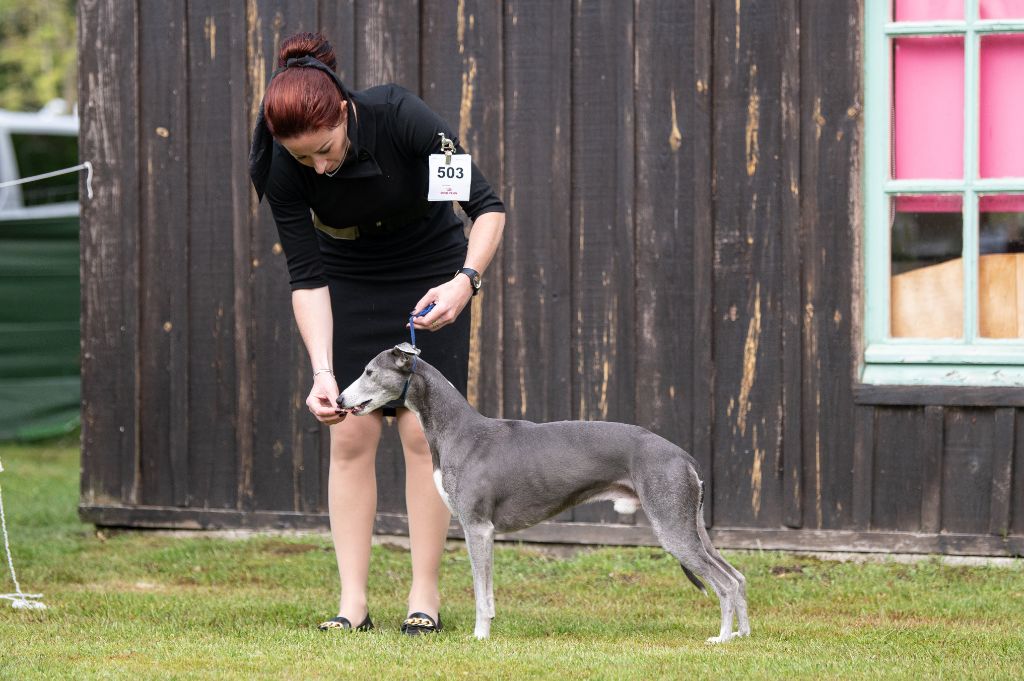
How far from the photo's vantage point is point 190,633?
4.73m

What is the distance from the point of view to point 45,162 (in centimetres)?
1293

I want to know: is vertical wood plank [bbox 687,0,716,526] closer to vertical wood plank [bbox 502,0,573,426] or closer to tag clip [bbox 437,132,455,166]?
vertical wood plank [bbox 502,0,573,426]

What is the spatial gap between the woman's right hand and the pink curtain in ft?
9.38

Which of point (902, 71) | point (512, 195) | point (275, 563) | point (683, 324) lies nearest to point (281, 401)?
point (275, 563)

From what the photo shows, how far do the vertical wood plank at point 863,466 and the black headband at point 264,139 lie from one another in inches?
112

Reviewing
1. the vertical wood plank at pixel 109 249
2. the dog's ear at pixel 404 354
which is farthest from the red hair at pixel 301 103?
the vertical wood plank at pixel 109 249

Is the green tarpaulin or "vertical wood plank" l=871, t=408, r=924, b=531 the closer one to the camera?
"vertical wood plank" l=871, t=408, r=924, b=531

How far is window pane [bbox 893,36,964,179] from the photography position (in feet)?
19.6

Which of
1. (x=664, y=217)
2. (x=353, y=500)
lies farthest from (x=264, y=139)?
(x=664, y=217)

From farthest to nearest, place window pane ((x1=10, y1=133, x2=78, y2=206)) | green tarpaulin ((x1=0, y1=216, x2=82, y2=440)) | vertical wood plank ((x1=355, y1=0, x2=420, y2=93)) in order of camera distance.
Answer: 1. window pane ((x1=10, y1=133, x2=78, y2=206))
2. green tarpaulin ((x1=0, y1=216, x2=82, y2=440))
3. vertical wood plank ((x1=355, y1=0, x2=420, y2=93))

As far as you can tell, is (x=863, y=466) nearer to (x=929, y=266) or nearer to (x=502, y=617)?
(x=929, y=266)

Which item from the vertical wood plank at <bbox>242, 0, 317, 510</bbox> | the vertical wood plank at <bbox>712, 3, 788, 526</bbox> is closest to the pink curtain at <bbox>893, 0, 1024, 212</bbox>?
the vertical wood plank at <bbox>712, 3, 788, 526</bbox>

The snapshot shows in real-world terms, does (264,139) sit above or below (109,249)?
above

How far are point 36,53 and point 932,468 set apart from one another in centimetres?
1643
